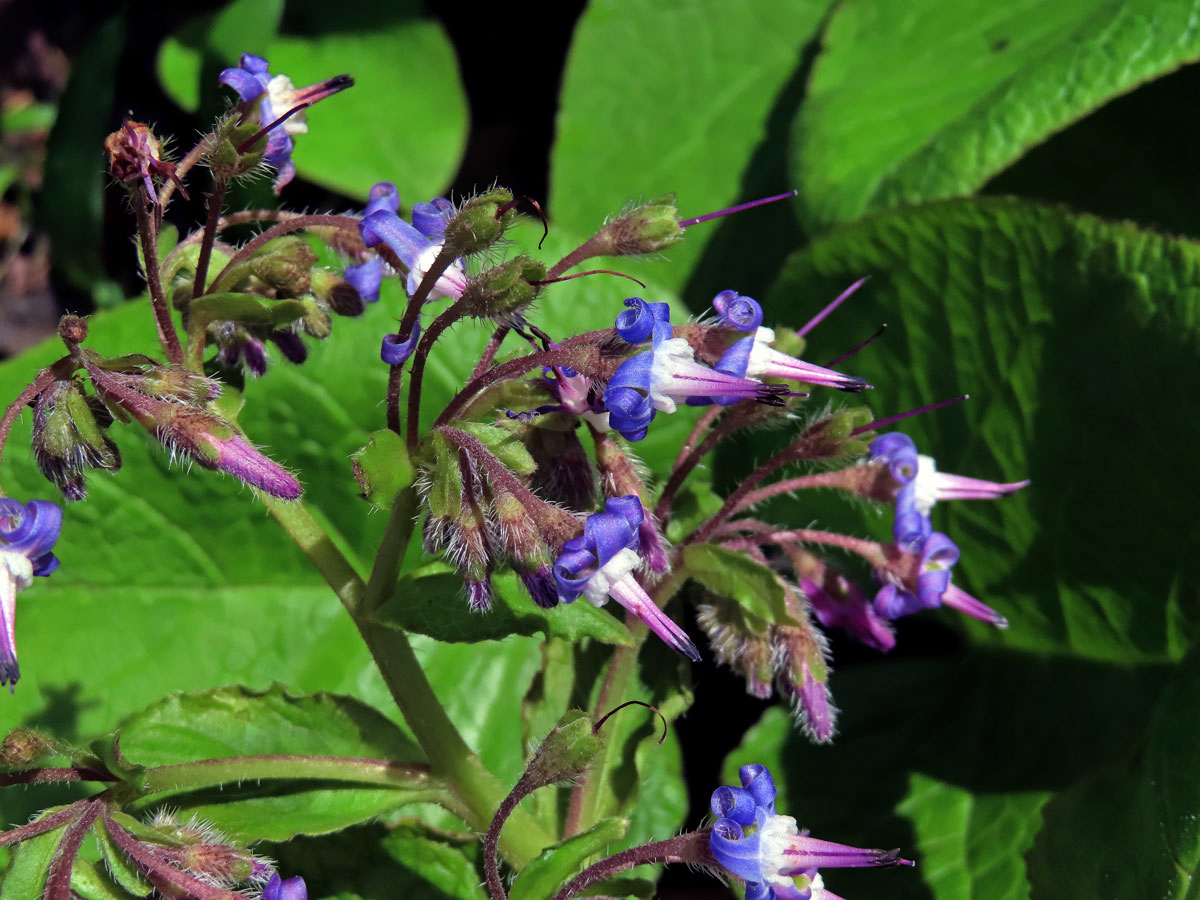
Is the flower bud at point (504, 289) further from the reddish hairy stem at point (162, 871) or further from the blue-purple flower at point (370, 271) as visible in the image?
the reddish hairy stem at point (162, 871)

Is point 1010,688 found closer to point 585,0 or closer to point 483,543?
point 483,543

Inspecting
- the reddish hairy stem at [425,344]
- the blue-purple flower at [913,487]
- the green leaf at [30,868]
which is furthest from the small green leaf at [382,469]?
the blue-purple flower at [913,487]

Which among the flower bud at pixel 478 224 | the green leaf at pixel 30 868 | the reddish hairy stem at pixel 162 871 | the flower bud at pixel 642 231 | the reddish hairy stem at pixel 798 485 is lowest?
the green leaf at pixel 30 868

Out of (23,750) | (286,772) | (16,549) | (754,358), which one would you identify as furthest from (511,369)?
(23,750)

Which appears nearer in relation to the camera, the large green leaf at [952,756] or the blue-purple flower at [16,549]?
the blue-purple flower at [16,549]

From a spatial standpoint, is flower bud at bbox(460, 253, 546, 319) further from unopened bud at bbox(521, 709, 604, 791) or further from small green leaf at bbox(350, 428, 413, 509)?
unopened bud at bbox(521, 709, 604, 791)

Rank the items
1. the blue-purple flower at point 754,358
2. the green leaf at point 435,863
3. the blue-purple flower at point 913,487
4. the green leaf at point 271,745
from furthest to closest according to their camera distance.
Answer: the green leaf at point 435,863 → the green leaf at point 271,745 → the blue-purple flower at point 913,487 → the blue-purple flower at point 754,358
